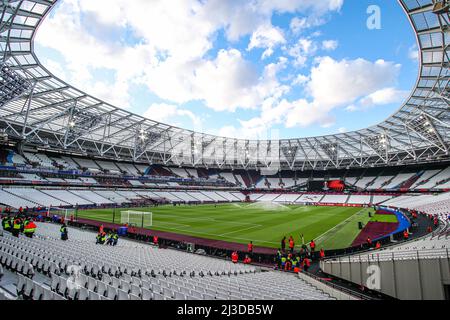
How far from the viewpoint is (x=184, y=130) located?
67.6 meters

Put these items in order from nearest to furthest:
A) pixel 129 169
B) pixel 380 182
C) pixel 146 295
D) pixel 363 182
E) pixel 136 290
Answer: pixel 146 295 < pixel 136 290 < pixel 380 182 < pixel 129 169 < pixel 363 182

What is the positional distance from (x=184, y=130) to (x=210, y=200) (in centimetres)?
2146

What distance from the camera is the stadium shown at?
30.0 ft

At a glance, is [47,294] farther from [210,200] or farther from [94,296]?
[210,200]

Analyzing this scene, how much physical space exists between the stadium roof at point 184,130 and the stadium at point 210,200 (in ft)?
0.89

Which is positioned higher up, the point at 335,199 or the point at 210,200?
the point at 335,199

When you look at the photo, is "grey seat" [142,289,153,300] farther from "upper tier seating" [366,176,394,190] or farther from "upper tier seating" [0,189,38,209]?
"upper tier seating" [366,176,394,190]

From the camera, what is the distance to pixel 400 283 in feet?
32.7

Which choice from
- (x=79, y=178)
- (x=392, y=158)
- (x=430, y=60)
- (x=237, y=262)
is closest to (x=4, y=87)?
(x=79, y=178)

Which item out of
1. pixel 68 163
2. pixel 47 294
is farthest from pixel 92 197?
pixel 47 294

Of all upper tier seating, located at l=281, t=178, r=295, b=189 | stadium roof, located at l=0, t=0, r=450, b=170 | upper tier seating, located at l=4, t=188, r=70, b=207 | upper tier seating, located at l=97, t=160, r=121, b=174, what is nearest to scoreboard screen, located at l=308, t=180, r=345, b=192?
stadium roof, located at l=0, t=0, r=450, b=170
